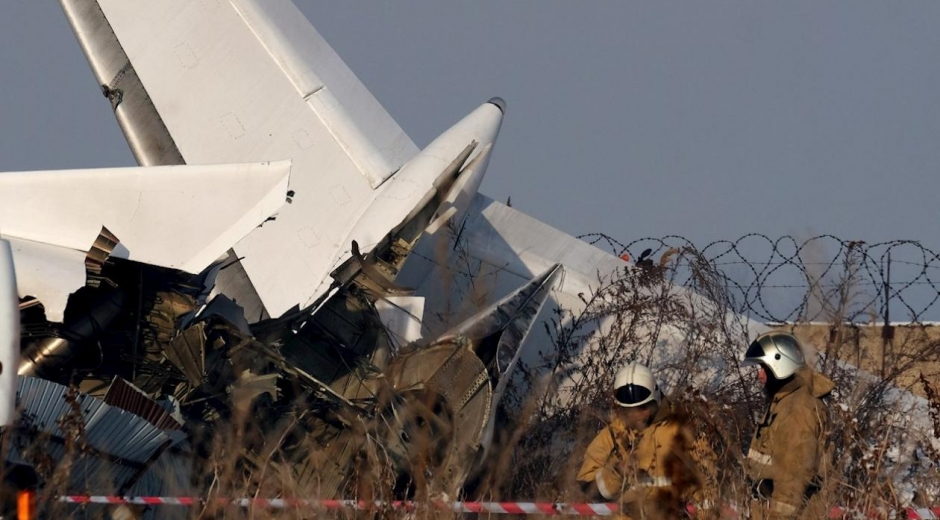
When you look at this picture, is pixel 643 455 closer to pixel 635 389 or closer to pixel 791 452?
pixel 635 389

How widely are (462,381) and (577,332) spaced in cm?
370

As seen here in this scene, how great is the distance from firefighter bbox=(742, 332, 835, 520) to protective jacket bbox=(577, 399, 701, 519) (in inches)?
16.3

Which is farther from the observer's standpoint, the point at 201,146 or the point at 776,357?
the point at 201,146

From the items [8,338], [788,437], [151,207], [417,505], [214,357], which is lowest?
[417,505]

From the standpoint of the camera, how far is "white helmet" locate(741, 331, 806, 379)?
7770 mm

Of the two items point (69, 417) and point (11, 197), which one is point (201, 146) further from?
point (69, 417)

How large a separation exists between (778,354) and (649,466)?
1.08 meters

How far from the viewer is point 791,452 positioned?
7.29 metres

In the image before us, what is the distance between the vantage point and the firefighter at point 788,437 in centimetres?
722

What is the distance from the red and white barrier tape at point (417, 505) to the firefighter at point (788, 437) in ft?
0.79

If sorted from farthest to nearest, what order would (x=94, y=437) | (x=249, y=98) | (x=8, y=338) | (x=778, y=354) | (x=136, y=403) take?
(x=249, y=98)
(x=136, y=403)
(x=778, y=354)
(x=94, y=437)
(x=8, y=338)

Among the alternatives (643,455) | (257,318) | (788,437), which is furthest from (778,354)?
(257,318)

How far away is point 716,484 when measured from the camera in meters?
7.05

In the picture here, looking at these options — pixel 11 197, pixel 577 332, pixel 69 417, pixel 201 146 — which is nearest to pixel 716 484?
pixel 69 417
